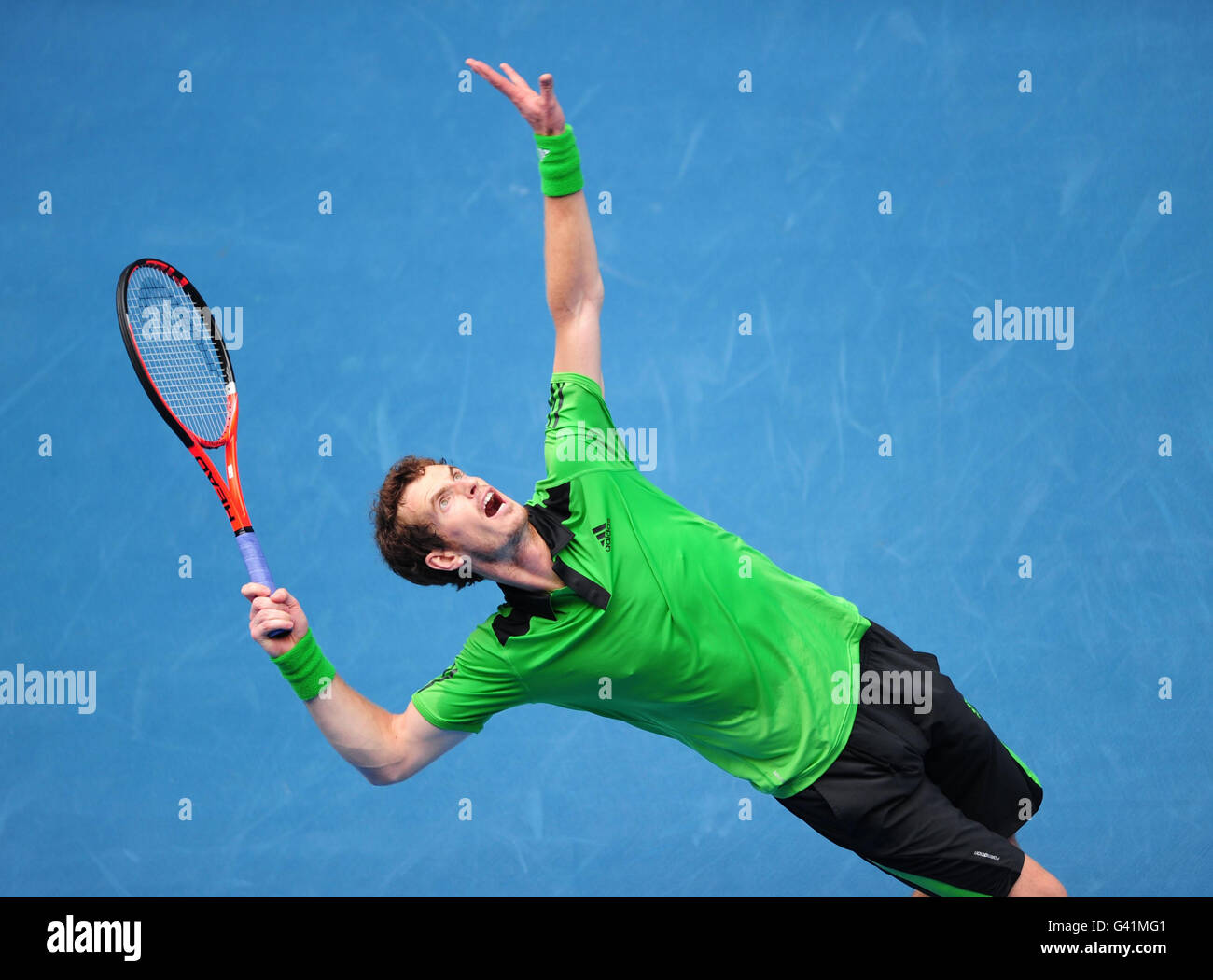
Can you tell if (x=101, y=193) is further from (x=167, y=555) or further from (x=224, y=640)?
(x=224, y=640)

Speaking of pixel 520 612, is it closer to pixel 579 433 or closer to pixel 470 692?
pixel 470 692

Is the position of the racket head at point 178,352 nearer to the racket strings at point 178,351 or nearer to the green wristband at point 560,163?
the racket strings at point 178,351

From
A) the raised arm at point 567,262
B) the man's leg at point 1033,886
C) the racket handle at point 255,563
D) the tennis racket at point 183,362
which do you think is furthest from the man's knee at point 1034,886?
the tennis racket at point 183,362

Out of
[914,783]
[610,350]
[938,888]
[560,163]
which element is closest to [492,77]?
[560,163]

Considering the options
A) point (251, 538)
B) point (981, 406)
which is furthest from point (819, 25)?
point (251, 538)

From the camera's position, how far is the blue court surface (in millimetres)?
4414

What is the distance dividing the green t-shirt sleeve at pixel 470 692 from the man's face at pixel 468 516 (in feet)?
0.64

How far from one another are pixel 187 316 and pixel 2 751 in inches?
90.9

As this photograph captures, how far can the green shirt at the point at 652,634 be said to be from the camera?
248 centimetres

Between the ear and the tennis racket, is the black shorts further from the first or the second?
the tennis racket

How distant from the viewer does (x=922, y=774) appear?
263cm

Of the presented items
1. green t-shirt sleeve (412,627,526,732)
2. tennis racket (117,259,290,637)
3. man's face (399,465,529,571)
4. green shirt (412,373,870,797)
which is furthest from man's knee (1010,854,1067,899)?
tennis racket (117,259,290,637)

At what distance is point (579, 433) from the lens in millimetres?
2590

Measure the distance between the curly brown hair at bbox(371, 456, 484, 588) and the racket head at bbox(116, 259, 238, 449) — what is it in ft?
1.62
